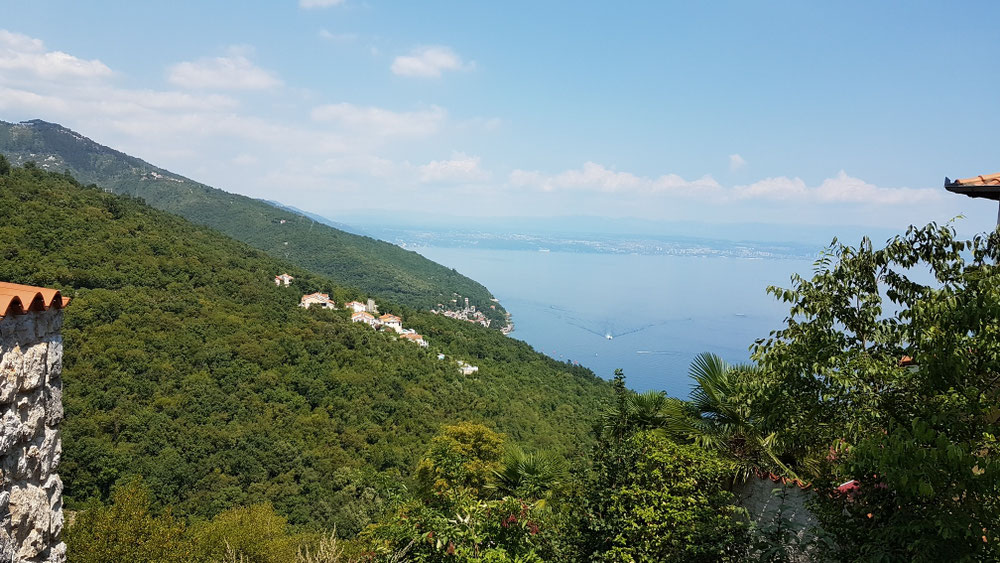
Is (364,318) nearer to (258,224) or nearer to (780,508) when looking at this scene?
(780,508)

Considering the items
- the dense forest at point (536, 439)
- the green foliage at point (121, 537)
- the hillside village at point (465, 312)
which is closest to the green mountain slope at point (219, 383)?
the dense forest at point (536, 439)

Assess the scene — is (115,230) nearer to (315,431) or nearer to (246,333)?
(246,333)

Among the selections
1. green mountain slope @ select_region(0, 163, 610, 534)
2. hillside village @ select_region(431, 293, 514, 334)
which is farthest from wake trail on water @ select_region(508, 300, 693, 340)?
green mountain slope @ select_region(0, 163, 610, 534)

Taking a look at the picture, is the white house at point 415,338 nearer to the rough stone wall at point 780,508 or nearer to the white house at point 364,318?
the white house at point 364,318

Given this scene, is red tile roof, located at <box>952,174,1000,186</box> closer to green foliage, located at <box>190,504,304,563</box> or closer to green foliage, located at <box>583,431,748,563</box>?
green foliage, located at <box>583,431,748,563</box>

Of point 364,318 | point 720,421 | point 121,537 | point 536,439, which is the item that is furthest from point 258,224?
point 720,421

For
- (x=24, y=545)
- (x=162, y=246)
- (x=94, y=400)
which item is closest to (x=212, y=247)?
(x=162, y=246)
